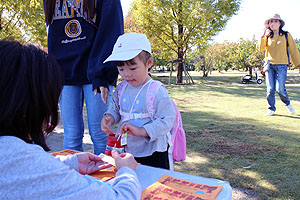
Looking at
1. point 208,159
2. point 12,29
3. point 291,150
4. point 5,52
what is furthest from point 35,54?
point 12,29

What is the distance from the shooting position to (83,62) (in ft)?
7.29

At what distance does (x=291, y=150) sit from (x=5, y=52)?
3.44 meters

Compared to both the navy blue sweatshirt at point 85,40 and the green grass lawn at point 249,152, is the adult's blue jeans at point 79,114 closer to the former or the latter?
the navy blue sweatshirt at point 85,40

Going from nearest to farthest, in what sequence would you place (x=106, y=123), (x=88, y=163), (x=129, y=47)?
1. (x=88, y=163)
2. (x=129, y=47)
3. (x=106, y=123)

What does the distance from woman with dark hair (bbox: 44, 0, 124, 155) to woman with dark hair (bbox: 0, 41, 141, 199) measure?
1.06 meters

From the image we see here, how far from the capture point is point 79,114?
221cm

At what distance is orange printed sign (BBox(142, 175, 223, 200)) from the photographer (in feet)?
3.94

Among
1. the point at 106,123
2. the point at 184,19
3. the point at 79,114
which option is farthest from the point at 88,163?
the point at 184,19

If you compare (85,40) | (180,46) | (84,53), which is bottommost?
(84,53)

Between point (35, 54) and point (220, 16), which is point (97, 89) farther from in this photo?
point (220, 16)

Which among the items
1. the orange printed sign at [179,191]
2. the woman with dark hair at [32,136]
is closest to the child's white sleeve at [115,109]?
the orange printed sign at [179,191]

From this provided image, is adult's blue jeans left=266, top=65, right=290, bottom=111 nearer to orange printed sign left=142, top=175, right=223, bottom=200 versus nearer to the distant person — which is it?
the distant person

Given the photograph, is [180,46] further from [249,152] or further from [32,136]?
[32,136]

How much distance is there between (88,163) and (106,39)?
1.03 meters
